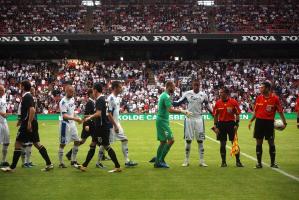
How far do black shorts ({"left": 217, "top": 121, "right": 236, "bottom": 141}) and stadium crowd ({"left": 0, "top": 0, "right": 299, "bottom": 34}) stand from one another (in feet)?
112

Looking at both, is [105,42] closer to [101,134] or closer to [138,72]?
[138,72]

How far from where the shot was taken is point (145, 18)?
4866 centimetres

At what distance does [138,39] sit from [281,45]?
625 inches

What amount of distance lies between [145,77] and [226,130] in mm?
32494

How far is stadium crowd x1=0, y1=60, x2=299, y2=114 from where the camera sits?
3981 centimetres

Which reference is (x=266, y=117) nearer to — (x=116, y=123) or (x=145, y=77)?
(x=116, y=123)

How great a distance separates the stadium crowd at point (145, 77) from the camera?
131 ft

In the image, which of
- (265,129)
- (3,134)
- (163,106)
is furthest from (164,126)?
(3,134)

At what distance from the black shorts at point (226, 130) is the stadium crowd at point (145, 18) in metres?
34.2

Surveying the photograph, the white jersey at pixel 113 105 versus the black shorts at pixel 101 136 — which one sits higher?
the white jersey at pixel 113 105

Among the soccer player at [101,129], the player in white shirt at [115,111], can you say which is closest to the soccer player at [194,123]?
the player in white shirt at [115,111]

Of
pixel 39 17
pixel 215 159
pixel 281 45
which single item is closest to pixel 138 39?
pixel 39 17

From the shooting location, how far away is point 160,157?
1191 cm

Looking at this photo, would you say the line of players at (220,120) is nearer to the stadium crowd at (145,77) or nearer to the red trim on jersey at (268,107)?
the red trim on jersey at (268,107)
